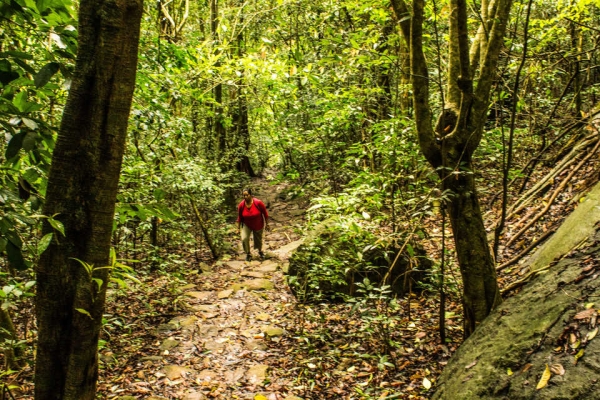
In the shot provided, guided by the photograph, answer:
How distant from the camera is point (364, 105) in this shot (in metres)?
9.83

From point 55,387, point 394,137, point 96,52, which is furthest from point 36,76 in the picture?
point 394,137

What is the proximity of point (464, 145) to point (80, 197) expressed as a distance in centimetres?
356

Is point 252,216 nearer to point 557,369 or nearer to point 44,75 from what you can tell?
point 557,369

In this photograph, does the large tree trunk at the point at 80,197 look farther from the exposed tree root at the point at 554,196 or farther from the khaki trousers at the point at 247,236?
the khaki trousers at the point at 247,236

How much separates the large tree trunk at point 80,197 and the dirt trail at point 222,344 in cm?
346

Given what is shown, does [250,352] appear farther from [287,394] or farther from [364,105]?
[364,105]

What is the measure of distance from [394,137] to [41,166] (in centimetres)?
499

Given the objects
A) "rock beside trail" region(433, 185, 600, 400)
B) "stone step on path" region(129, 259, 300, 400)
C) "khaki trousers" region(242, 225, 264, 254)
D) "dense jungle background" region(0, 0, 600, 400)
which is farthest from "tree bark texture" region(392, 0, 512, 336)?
"khaki trousers" region(242, 225, 264, 254)

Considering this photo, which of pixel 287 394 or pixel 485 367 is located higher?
pixel 485 367

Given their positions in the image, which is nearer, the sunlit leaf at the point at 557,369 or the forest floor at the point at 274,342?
the sunlit leaf at the point at 557,369

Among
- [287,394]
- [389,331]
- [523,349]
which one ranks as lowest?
[287,394]

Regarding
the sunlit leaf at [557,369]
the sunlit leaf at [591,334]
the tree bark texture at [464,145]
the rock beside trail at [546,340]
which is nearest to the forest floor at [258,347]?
the rock beside trail at [546,340]

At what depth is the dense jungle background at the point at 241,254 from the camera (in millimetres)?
1577

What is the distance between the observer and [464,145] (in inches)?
153
